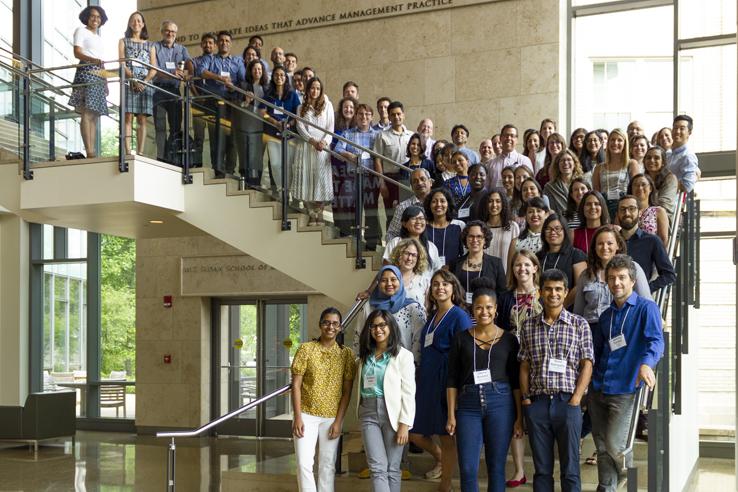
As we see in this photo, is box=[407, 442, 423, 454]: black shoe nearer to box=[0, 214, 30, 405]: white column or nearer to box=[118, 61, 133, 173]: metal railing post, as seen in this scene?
box=[118, 61, 133, 173]: metal railing post

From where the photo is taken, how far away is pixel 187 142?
10188 mm

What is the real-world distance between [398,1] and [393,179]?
5542 millimetres

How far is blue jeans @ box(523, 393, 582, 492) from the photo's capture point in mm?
5371

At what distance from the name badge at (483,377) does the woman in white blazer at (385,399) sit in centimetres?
58

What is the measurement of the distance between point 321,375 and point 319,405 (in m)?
0.20

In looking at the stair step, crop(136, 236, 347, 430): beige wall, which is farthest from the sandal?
crop(136, 236, 347, 430): beige wall

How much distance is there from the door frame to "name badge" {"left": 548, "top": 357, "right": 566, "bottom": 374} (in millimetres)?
9541

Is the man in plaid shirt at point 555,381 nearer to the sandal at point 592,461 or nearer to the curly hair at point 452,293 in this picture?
the curly hair at point 452,293

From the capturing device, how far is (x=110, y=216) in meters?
10.9

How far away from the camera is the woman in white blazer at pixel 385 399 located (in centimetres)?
608

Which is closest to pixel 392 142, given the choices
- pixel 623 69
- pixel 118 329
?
pixel 623 69

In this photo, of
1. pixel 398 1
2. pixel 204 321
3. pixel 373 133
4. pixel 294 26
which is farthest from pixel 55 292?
pixel 373 133

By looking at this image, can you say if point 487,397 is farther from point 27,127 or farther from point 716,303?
point 716,303

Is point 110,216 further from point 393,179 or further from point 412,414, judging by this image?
point 412,414
